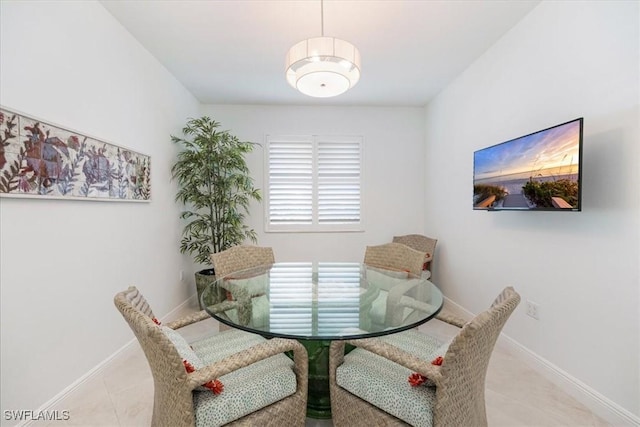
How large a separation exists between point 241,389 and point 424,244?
10.8ft

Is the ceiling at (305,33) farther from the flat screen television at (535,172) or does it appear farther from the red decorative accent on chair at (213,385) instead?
the red decorative accent on chair at (213,385)

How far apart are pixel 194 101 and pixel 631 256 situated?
14.7ft

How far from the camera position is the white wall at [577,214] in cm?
170

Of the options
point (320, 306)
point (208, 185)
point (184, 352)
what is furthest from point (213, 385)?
point (208, 185)

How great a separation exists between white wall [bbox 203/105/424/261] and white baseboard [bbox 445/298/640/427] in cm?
223

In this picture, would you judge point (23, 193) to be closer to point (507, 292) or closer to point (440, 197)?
point (507, 292)

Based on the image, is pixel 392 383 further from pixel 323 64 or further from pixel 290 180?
pixel 290 180

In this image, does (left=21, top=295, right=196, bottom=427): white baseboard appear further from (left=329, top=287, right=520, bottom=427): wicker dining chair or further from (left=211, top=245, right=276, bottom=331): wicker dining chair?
(left=329, top=287, right=520, bottom=427): wicker dining chair

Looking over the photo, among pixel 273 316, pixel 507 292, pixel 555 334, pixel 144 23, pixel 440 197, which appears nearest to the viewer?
pixel 507 292

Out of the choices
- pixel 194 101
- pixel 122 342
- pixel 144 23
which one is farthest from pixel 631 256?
pixel 194 101

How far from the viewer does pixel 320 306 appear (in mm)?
1778

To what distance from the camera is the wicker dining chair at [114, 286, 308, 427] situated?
1.14 meters

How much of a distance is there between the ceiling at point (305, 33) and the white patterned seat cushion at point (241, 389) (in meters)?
2.33

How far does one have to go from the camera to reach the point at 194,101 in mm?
4121
